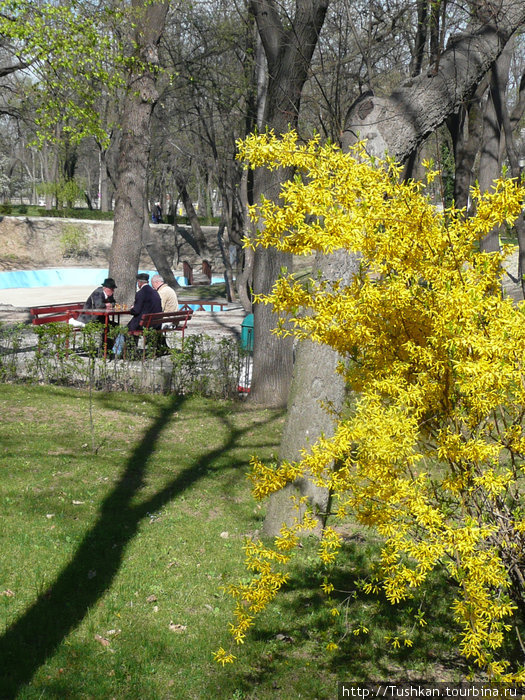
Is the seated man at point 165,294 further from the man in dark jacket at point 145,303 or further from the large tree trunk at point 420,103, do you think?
the large tree trunk at point 420,103

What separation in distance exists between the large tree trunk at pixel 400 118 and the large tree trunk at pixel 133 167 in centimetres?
887

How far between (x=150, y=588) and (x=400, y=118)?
12.0 ft

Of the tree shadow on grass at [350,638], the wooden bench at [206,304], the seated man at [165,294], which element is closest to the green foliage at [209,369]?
the seated man at [165,294]

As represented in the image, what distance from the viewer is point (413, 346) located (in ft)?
9.16

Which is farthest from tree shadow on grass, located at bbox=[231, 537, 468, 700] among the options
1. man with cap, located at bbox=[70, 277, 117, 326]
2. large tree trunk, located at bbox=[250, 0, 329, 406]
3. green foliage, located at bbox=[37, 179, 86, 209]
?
green foliage, located at bbox=[37, 179, 86, 209]

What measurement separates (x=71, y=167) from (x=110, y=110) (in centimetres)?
2476

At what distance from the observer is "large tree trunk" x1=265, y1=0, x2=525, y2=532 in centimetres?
498

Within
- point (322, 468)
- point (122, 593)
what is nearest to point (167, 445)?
point (122, 593)

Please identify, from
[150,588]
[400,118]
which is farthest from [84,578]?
[400,118]

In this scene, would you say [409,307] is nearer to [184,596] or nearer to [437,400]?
[437,400]

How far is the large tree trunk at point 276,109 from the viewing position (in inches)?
294

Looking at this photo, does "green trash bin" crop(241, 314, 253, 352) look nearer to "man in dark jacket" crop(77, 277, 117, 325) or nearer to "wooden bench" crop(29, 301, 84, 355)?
"man in dark jacket" crop(77, 277, 117, 325)

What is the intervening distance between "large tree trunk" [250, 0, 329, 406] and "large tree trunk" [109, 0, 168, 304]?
509 centimetres

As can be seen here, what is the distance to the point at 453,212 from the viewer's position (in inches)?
115
